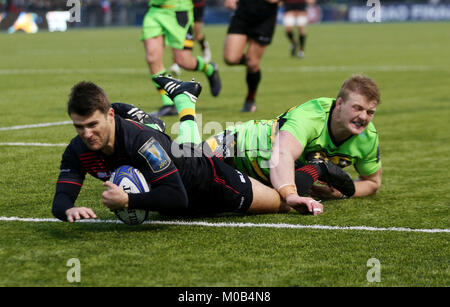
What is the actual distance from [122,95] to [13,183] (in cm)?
677

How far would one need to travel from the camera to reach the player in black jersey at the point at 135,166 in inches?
176

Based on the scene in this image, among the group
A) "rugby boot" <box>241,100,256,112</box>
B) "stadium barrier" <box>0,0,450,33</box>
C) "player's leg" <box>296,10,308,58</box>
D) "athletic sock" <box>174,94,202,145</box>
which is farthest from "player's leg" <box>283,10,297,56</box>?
"stadium barrier" <box>0,0,450,33</box>

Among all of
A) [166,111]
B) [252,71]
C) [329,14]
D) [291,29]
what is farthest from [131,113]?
[329,14]

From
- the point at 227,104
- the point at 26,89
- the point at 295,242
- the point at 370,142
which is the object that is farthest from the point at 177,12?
the point at 295,242

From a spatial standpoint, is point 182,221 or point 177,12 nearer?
point 182,221

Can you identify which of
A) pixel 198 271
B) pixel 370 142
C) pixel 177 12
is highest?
pixel 177 12

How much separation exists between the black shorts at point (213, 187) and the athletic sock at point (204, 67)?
5.65 m

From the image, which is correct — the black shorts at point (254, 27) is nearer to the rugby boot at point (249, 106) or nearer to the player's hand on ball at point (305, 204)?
the rugby boot at point (249, 106)

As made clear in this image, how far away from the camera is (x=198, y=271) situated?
4.09 meters

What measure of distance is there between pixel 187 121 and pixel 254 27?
18.4ft

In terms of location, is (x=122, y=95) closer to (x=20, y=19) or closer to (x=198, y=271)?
(x=198, y=271)

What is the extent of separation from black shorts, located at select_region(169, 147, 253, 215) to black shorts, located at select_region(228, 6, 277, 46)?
598cm

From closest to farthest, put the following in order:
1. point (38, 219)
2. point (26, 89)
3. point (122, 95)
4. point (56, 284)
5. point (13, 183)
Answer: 1. point (56, 284)
2. point (38, 219)
3. point (13, 183)
4. point (122, 95)
5. point (26, 89)

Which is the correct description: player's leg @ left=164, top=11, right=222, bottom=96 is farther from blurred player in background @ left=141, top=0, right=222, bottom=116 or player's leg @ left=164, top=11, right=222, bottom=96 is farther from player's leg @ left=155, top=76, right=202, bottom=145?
player's leg @ left=155, top=76, right=202, bottom=145
